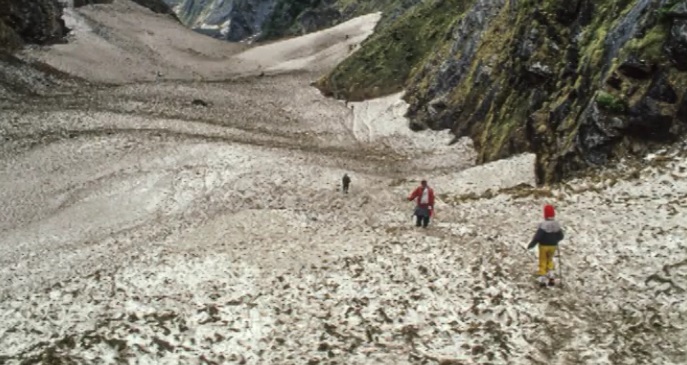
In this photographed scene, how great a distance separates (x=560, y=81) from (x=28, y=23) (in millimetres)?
61798

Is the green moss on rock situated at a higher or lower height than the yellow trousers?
higher

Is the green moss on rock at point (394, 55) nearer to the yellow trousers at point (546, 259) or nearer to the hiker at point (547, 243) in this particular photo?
the hiker at point (547, 243)

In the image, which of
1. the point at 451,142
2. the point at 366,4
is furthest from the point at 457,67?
the point at 366,4

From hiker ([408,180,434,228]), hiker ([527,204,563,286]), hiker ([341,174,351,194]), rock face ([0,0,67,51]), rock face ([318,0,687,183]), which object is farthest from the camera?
rock face ([0,0,67,51])

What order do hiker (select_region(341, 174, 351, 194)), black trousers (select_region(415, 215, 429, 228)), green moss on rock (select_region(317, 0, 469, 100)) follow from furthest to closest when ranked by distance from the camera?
green moss on rock (select_region(317, 0, 469, 100)) → hiker (select_region(341, 174, 351, 194)) → black trousers (select_region(415, 215, 429, 228))

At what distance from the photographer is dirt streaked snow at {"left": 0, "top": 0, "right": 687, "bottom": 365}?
16281 mm

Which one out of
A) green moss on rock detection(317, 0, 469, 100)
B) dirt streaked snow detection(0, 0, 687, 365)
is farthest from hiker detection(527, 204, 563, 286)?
green moss on rock detection(317, 0, 469, 100)

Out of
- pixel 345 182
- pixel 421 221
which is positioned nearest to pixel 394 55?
pixel 345 182

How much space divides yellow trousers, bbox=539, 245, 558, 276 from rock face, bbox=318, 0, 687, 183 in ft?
30.0

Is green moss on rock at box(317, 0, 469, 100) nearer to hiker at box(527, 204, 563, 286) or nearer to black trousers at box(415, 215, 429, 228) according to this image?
black trousers at box(415, 215, 429, 228)

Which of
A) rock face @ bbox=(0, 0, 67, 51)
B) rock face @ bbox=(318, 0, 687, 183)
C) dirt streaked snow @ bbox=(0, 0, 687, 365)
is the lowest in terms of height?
dirt streaked snow @ bbox=(0, 0, 687, 365)

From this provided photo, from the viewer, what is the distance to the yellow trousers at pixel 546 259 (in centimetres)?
1788

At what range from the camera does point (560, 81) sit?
32.1 meters

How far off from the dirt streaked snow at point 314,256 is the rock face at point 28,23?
2682cm
